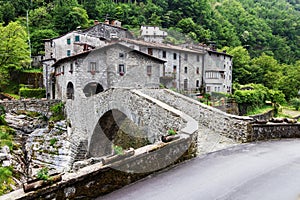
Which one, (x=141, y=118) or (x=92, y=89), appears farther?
(x=92, y=89)

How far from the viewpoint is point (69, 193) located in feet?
15.5

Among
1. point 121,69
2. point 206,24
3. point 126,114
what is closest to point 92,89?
point 121,69

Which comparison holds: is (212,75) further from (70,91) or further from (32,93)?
(32,93)

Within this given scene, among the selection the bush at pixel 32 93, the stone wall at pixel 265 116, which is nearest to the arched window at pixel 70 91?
the bush at pixel 32 93

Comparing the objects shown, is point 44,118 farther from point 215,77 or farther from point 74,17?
point 74,17

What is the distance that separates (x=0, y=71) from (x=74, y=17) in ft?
73.1

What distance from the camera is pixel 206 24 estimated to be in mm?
73750

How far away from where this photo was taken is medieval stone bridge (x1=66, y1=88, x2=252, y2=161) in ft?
34.0

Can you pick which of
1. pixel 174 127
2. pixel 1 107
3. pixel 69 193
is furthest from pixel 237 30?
pixel 69 193

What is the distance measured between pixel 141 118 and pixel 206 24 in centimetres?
6853

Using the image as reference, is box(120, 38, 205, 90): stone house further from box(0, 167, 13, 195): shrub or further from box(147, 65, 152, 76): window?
box(0, 167, 13, 195): shrub

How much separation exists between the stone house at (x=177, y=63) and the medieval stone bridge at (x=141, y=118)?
48.4 feet

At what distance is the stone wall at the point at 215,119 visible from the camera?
10.9 meters

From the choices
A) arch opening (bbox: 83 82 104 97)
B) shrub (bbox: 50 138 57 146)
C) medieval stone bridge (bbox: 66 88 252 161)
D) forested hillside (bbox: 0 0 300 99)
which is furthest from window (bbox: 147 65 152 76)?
forested hillside (bbox: 0 0 300 99)
